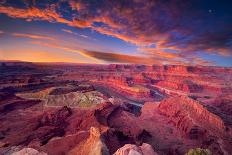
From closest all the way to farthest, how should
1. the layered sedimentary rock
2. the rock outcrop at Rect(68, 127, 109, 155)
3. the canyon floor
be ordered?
the rock outcrop at Rect(68, 127, 109, 155)
the canyon floor
the layered sedimentary rock

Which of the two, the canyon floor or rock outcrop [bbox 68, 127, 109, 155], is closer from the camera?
rock outcrop [bbox 68, 127, 109, 155]

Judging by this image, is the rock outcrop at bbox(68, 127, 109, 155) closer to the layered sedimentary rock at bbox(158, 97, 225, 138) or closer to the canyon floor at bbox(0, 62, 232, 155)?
the canyon floor at bbox(0, 62, 232, 155)

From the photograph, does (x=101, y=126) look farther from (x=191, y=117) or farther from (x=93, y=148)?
(x=191, y=117)

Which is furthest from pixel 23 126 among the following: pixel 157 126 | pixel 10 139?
pixel 157 126

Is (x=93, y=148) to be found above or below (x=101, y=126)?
above

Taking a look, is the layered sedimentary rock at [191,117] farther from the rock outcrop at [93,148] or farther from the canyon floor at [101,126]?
the rock outcrop at [93,148]

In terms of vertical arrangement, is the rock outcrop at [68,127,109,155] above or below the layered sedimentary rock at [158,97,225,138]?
above

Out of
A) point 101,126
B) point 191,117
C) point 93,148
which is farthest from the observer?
point 191,117

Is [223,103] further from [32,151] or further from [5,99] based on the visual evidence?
[5,99]

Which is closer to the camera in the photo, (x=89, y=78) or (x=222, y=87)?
(x=222, y=87)

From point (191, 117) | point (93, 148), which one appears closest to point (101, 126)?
point (93, 148)

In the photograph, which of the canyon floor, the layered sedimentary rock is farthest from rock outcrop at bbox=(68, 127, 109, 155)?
the layered sedimentary rock
